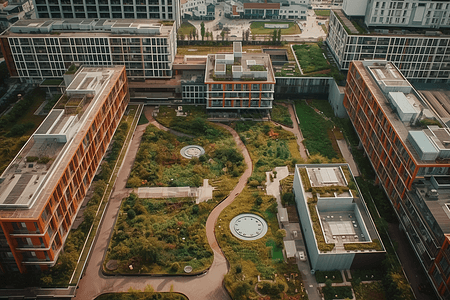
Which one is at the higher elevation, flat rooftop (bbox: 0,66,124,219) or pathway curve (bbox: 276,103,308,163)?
flat rooftop (bbox: 0,66,124,219)

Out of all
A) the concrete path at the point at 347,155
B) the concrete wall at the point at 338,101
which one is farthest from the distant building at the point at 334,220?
the concrete wall at the point at 338,101

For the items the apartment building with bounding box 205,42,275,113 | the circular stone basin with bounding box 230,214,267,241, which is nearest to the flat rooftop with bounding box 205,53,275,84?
the apartment building with bounding box 205,42,275,113

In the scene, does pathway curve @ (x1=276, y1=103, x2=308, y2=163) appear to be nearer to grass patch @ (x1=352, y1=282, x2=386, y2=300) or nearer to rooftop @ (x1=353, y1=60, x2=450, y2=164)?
rooftop @ (x1=353, y1=60, x2=450, y2=164)

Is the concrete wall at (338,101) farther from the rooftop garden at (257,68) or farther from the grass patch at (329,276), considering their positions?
the grass patch at (329,276)

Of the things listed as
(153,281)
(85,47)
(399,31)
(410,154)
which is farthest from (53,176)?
(399,31)

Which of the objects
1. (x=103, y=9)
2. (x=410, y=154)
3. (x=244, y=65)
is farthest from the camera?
(x=103, y=9)

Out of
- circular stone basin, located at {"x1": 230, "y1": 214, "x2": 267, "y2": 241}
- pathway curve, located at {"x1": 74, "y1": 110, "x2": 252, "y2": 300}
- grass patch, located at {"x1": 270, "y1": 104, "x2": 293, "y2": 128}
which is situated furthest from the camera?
grass patch, located at {"x1": 270, "y1": 104, "x2": 293, "y2": 128}

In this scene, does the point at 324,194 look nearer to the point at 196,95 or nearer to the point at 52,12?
the point at 196,95

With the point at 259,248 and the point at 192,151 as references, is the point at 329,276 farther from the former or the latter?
the point at 192,151
